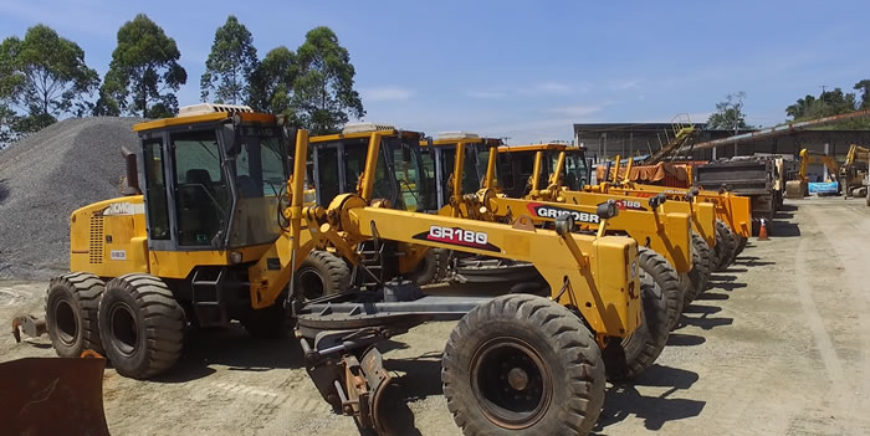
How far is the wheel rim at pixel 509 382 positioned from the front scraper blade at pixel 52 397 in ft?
8.28

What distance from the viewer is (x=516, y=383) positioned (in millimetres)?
4129

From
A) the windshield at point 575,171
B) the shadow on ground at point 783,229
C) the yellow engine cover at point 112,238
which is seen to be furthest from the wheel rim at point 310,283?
the shadow on ground at point 783,229

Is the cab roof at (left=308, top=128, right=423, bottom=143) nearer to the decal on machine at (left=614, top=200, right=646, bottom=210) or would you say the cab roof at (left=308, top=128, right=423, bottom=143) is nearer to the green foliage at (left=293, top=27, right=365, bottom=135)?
the decal on machine at (left=614, top=200, right=646, bottom=210)

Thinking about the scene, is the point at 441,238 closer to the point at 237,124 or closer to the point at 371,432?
the point at 371,432

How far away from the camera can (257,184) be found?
6.32 meters

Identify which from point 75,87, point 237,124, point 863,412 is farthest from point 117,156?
point 863,412

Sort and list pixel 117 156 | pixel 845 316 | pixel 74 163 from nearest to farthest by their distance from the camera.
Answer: pixel 845 316 < pixel 74 163 < pixel 117 156

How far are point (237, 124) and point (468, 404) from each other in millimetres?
3359

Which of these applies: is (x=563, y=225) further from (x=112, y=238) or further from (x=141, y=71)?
(x=141, y=71)

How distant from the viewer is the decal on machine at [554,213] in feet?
24.2

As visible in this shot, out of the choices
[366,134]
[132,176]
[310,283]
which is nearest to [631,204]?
[366,134]

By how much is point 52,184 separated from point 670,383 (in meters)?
18.2

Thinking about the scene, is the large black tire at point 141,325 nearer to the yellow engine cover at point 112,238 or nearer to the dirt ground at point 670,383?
the dirt ground at point 670,383

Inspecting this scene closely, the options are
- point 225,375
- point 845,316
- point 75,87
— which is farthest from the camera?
point 75,87
